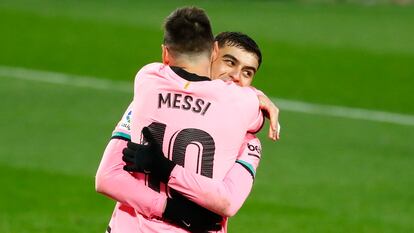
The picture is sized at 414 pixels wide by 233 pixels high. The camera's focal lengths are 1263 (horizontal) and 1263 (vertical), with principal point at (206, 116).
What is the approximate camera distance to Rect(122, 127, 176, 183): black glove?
16.0 feet

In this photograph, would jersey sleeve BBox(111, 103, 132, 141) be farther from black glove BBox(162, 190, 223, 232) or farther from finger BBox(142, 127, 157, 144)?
black glove BBox(162, 190, 223, 232)

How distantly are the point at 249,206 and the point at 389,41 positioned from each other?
9.86 meters

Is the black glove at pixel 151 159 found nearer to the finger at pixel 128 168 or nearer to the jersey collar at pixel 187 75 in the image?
the finger at pixel 128 168

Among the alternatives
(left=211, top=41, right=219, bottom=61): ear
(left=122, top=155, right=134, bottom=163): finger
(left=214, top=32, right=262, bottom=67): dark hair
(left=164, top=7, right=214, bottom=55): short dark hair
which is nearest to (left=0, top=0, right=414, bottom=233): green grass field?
(left=214, top=32, right=262, bottom=67): dark hair

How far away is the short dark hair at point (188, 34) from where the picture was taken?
193 inches

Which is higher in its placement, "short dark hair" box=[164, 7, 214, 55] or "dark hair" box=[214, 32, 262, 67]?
"short dark hair" box=[164, 7, 214, 55]

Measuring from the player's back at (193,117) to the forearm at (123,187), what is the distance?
134mm

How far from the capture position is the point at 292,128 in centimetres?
1363

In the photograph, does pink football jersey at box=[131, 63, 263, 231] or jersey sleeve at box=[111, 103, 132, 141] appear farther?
jersey sleeve at box=[111, 103, 132, 141]

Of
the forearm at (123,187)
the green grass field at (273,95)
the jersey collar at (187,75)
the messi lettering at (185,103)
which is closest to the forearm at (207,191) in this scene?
the forearm at (123,187)

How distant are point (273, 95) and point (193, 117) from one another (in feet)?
35.2

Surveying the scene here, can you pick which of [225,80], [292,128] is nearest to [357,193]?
[292,128]

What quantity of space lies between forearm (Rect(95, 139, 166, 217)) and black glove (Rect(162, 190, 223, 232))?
0.04 metres

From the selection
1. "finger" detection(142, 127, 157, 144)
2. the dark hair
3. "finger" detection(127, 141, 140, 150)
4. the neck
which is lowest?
A: "finger" detection(127, 141, 140, 150)
